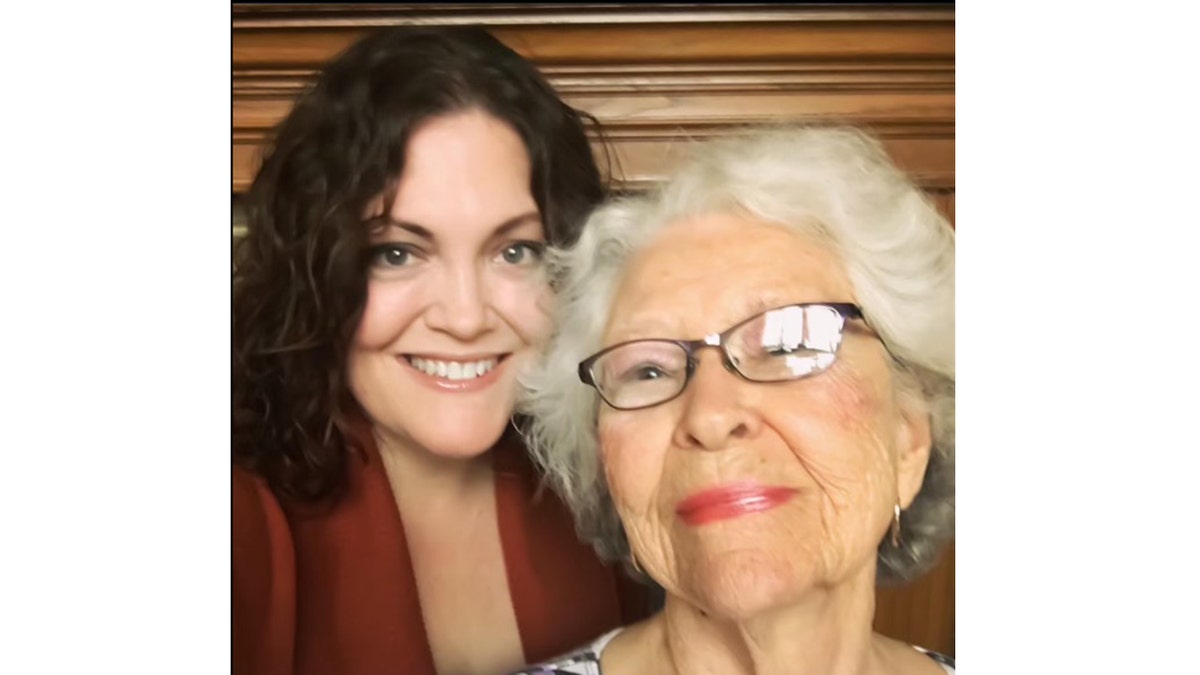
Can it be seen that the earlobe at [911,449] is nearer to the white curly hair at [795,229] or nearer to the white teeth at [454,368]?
the white curly hair at [795,229]

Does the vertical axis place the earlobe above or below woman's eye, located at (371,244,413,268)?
below

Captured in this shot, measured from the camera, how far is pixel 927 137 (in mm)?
1458

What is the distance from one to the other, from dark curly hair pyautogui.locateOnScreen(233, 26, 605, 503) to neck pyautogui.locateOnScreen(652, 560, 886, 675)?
45 cm

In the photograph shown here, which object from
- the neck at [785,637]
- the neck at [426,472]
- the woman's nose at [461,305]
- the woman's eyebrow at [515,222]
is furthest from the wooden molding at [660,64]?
the neck at [785,637]

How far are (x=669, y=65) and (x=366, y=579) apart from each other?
719 mm

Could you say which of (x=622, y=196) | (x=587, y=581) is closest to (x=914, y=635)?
(x=587, y=581)

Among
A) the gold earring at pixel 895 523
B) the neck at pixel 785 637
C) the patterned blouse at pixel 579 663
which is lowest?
the patterned blouse at pixel 579 663

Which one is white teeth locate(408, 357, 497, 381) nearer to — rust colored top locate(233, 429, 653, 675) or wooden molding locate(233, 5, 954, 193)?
rust colored top locate(233, 429, 653, 675)

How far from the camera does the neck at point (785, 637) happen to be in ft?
4.54

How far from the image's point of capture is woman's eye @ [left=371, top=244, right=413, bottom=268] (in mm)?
1391

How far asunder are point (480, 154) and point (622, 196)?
0.17m

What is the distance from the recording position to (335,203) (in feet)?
4.54

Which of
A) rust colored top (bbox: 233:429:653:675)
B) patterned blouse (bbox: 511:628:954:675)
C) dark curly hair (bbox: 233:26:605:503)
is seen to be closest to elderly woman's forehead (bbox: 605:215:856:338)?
dark curly hair (bbox: 233:26:605:503)
